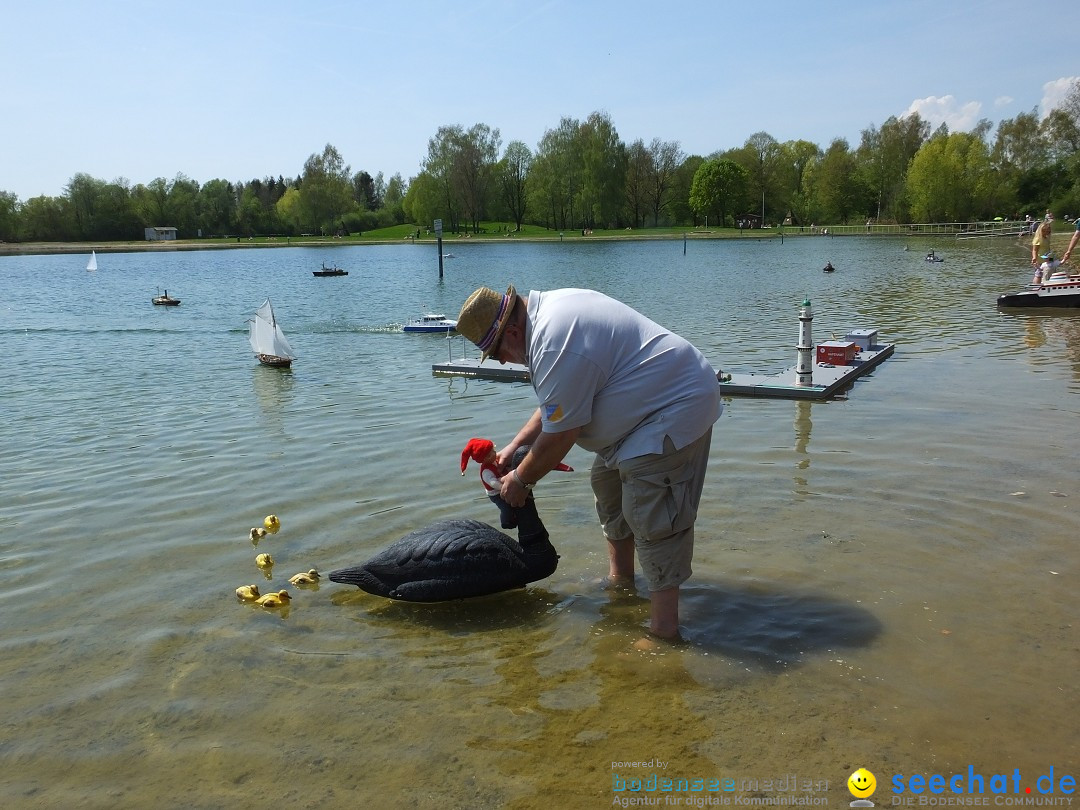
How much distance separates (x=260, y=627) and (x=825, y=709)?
143 inches

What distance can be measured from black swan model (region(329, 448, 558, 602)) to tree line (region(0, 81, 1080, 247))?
309ft

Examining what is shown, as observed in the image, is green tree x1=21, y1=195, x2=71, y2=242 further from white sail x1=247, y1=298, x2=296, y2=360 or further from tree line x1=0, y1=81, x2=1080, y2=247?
white sail x1=247, y1=298, x2=296, y2=360

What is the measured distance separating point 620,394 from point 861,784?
218cm

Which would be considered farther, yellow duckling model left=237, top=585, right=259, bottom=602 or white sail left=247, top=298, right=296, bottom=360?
white sail left=247, top=298, right=296, bottom=360

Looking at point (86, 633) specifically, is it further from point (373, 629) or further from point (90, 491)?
point (90, 491)

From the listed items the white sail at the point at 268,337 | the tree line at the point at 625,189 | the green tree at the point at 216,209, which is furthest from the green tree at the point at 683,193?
the white sail at the point at 268,337

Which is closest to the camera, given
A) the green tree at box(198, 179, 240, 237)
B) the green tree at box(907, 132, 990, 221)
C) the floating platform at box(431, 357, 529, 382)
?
the floating platform at box(431, 357, 529, 382)

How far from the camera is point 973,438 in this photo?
949cm

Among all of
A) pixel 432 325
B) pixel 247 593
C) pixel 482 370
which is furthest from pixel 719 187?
pixel 247 593

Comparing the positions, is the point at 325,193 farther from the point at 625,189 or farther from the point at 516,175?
Answer: the point at 625,189

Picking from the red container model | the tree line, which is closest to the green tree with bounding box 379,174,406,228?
the tree line

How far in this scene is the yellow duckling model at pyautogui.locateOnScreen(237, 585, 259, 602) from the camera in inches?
231

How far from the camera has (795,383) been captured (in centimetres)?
1240

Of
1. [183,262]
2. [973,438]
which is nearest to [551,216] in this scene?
[183,262]
